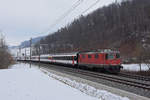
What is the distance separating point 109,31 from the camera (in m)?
93.0

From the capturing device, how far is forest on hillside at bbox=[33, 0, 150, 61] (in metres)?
71.9

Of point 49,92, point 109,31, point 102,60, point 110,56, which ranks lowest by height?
point 49,92

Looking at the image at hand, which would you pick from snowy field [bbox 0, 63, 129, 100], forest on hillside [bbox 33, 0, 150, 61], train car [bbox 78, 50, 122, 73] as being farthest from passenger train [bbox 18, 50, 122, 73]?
forest on hillside [bbox 33, 0, 150, 61]

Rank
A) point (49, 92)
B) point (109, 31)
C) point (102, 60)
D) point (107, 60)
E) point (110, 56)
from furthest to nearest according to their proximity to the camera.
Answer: point (109, 31) → point (102, 60) → point (110, 56) → point (107, 60) → point (49, 92)

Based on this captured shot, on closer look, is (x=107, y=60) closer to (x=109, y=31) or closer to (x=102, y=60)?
(x=102, y=60)

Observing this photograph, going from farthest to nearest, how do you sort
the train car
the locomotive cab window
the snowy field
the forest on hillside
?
the forest on hillside, the locomotive cab window, the train car, the snowy field

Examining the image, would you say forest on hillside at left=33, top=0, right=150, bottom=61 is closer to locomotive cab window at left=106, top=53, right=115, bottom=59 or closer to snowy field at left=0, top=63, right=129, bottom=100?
locomotive cab window at left=106, top=53, right=115, bottom=59

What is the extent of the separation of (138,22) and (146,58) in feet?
221

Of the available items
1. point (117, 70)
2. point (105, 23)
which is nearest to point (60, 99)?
point (117, 70)

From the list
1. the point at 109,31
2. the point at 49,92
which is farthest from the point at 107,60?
the point at 109,31

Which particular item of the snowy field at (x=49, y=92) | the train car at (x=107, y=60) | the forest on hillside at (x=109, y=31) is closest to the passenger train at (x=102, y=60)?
the train car at (x=107, y=60)

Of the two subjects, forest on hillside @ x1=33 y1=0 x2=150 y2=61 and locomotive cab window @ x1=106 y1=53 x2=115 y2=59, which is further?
forest on hillside @ x1=33 y1=0 x2=150 y2=61

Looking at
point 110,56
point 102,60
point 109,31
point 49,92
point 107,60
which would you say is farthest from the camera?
point 109,31

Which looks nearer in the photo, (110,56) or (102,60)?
(110,56)
